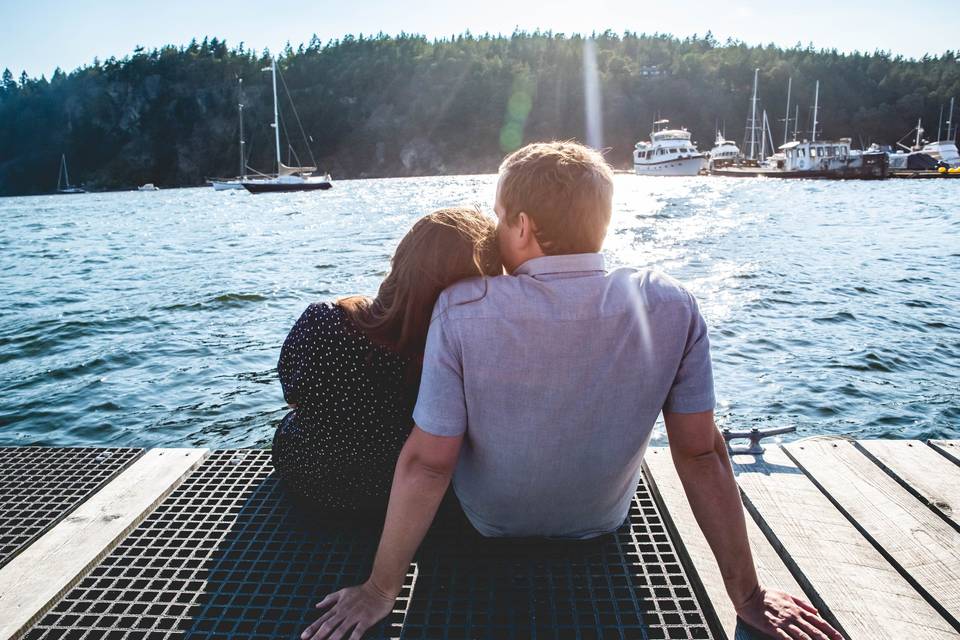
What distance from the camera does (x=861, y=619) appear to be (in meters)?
1.88

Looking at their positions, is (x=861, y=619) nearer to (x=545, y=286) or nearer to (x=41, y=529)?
(x=545, y=286)

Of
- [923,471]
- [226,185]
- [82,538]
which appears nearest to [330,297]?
[82,538]

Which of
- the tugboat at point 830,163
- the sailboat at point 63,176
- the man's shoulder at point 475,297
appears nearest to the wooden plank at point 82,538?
the man's shoulder at point 475,297

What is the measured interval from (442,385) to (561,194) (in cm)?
57

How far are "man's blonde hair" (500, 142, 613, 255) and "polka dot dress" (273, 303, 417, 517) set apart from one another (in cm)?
69

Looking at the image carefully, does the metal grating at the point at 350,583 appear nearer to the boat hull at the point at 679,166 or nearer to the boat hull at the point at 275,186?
the boat hull at the point at 275,186

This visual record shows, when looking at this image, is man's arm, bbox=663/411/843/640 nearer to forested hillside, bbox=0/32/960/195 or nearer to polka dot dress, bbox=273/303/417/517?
polka dot dress, bbox=273/303/417/517

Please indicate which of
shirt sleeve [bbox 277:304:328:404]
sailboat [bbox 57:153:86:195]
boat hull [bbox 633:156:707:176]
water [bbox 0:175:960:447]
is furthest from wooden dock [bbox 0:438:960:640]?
sailboat [bbox 57:153:86:195]

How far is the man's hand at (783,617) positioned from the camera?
177cm

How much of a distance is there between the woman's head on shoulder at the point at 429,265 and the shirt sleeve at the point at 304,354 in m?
0.21

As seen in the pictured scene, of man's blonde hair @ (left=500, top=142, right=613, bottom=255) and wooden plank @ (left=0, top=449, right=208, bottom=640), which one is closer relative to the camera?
man's blonde hair @ (left=500, top=142, right=613, bottom=255)

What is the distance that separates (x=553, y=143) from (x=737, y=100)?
11223cm

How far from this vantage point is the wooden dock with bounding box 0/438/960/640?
1.87m

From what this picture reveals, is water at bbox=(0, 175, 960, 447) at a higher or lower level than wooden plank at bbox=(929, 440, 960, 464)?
lower
